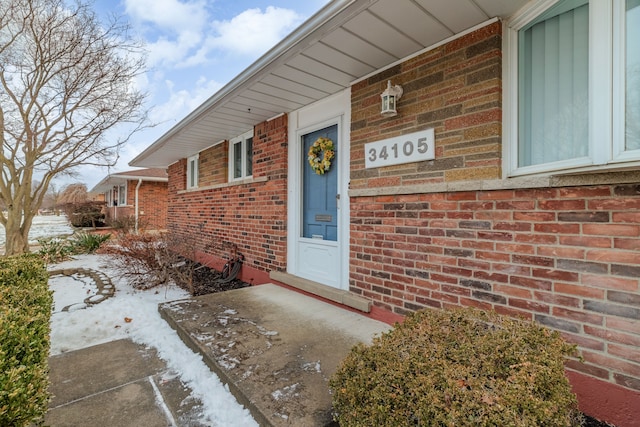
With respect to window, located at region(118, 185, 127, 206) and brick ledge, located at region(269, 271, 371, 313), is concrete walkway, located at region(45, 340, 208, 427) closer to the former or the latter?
brick ledge, located at region(269, 271, 371, 313)

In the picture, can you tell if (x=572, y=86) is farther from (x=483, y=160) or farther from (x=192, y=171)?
(x=192, y=171)

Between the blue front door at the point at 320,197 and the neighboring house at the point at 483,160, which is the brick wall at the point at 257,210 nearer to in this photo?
the blue front door at the point at 320,197

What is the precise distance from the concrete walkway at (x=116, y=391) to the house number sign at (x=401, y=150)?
8.55 ft

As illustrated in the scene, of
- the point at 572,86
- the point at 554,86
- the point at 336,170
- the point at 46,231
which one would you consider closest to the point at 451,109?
the point at 554,86

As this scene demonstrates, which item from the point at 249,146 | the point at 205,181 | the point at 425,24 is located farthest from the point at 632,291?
the point at 205,181

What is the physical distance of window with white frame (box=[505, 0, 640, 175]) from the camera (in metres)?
1.74

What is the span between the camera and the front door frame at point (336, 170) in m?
3.71

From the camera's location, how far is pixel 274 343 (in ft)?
8.68

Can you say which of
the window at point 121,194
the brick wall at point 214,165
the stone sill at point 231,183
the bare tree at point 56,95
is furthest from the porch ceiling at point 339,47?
the window at point 121,194

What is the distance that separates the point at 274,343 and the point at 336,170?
2228 mm

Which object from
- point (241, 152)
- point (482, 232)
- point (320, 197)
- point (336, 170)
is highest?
point (241, 152)

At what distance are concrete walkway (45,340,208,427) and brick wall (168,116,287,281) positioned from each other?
2.44 meters

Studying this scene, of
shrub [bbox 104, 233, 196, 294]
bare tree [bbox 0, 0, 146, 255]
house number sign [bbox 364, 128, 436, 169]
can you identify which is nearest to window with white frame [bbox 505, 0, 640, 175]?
house number sign [bbox 364, 128, 436, 169]

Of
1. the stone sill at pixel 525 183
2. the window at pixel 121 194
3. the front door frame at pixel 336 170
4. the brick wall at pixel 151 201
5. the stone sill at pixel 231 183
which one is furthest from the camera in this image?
the window at pixel 121 194
